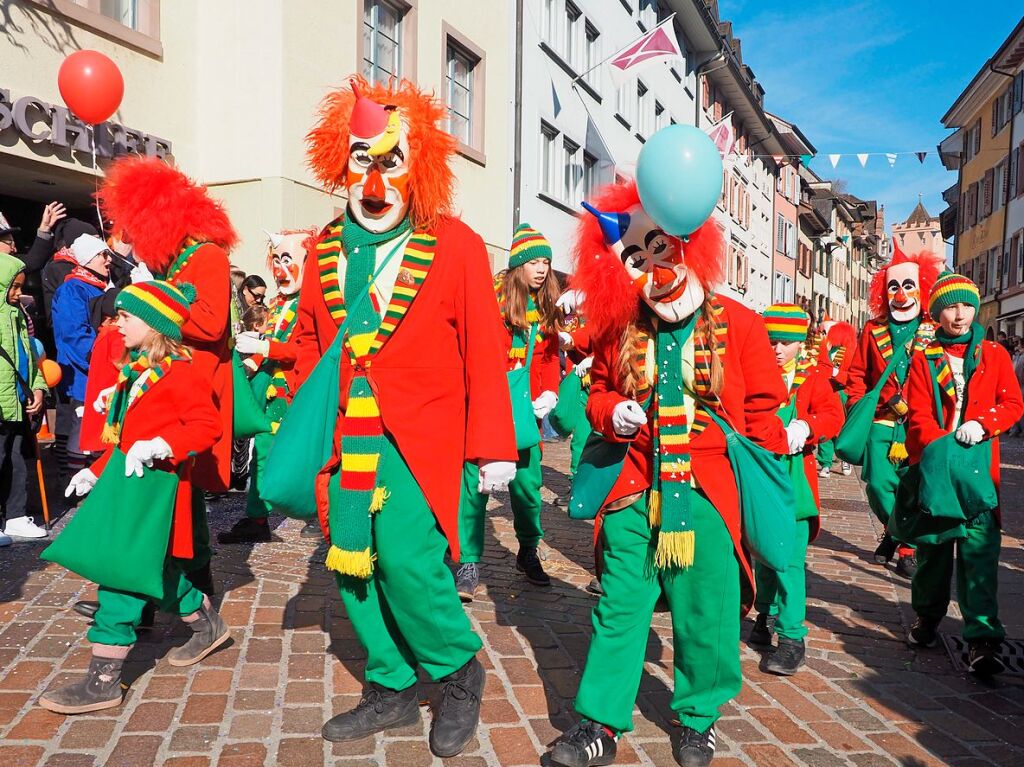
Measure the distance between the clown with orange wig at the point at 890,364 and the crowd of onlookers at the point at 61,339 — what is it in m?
4.05

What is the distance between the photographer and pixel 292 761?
3.02 m

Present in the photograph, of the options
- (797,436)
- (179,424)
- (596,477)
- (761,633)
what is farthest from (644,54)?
(596,477)

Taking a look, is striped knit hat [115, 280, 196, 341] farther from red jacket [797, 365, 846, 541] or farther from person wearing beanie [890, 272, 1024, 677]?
person wearing beanie [890, 272, 1024, 677]

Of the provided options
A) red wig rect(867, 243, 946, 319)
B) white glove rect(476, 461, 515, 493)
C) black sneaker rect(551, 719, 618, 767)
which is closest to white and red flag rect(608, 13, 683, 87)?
red wig rect(867, 243, 946, 319)

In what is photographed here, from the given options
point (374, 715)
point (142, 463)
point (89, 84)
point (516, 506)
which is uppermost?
point (89, 84)

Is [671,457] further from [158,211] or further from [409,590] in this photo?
[158,211]

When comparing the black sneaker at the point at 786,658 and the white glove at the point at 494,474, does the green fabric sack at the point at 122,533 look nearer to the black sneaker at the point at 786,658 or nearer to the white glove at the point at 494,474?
the white glove at the point at 494,474

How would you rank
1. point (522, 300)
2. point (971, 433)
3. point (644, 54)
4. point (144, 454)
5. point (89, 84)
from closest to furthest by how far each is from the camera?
point (144, 454), point (971, 433), point (522, 300), point (89, 84), point (644, 54)

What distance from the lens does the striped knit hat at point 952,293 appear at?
4320 mm

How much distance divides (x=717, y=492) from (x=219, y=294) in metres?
2.39

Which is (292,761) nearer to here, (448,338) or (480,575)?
(448,338)

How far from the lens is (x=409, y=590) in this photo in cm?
300

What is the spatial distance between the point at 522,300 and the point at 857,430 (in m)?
2.12

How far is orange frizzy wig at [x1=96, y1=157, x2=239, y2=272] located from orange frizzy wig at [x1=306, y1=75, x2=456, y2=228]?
1.10 meters
